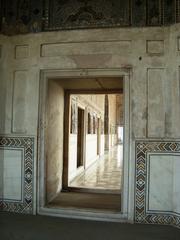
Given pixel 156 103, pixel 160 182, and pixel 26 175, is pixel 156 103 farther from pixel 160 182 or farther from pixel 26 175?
pixel 26 175

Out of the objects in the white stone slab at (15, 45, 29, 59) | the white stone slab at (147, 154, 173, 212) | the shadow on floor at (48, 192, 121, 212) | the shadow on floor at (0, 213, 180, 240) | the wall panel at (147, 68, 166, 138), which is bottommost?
the shadow on floor at (0, 213, 180, 240)

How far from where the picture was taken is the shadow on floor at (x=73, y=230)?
135 inches

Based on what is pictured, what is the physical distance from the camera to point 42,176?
4.32 metres

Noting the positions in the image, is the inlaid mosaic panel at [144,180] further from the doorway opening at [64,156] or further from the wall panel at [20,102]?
the wall panel at [20,102]

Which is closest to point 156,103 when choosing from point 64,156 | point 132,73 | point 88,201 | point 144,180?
point 132,73

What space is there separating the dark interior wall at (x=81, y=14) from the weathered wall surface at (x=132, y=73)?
0.41 ft

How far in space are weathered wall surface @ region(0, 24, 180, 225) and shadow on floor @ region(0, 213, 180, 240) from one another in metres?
0.28

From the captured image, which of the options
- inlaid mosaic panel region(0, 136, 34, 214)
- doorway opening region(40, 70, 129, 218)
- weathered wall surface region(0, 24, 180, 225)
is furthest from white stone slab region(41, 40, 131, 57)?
inlaid mosaic panel region(0, 136, 34, 214)

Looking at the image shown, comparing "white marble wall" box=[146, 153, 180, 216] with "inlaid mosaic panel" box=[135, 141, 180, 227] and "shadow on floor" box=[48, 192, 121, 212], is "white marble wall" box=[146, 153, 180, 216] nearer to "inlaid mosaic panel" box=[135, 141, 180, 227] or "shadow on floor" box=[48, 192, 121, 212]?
"inlaid mosaic panel" box=[135, 141, 180, 227]

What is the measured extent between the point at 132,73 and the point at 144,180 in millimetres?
1450

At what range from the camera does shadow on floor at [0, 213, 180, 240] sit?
3.42 m

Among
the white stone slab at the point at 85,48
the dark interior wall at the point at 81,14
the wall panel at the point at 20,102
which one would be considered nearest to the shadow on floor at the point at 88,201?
the wall panel at the point at 20,102

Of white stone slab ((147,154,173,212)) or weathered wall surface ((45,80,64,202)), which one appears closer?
white stone slab ((147,154,173,212))

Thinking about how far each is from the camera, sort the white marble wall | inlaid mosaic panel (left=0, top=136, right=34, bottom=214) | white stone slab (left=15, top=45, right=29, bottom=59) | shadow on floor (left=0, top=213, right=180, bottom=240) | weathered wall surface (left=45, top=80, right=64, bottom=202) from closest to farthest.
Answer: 1. shadow on floor (left=0, top=213, right=180, bottom=240)
2. the white marble wall
3. inlaid mosaic panel (left=0, top=136, right=34, bottom=214)
4. white stone slab (left=15, top=45, right=29, bottom=59)
5. weathered wall surface (left=45, top=80, right=64, bottom=202)
